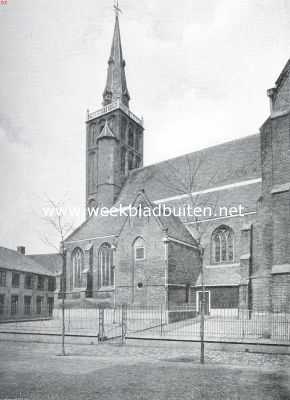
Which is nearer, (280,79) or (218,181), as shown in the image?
(280,79)

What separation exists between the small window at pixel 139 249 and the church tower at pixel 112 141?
11.9 meters

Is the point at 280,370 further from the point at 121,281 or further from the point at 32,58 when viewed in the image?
the point at 121,281

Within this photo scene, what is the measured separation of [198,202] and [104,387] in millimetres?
23968

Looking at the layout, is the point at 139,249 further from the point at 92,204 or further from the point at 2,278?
the point at 2,278

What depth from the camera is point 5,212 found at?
946 cm

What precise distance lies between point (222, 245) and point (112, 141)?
16980 millimetres

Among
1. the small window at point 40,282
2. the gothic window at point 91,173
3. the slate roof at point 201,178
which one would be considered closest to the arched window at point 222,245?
the slate roof at point 201,178

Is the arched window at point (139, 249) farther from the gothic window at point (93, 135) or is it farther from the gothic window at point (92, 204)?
the gothic window at point (93, 135)

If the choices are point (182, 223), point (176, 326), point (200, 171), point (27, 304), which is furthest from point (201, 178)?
point (27, 304)

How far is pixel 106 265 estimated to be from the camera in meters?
33.1

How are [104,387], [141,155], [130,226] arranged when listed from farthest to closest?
1. [141,155]
2. [130,226]
3. [104,387]

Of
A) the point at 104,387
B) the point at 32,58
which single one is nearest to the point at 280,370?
the point at 104,387

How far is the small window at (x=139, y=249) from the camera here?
88.9 ft

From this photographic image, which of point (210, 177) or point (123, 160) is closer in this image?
point (210, 177)
